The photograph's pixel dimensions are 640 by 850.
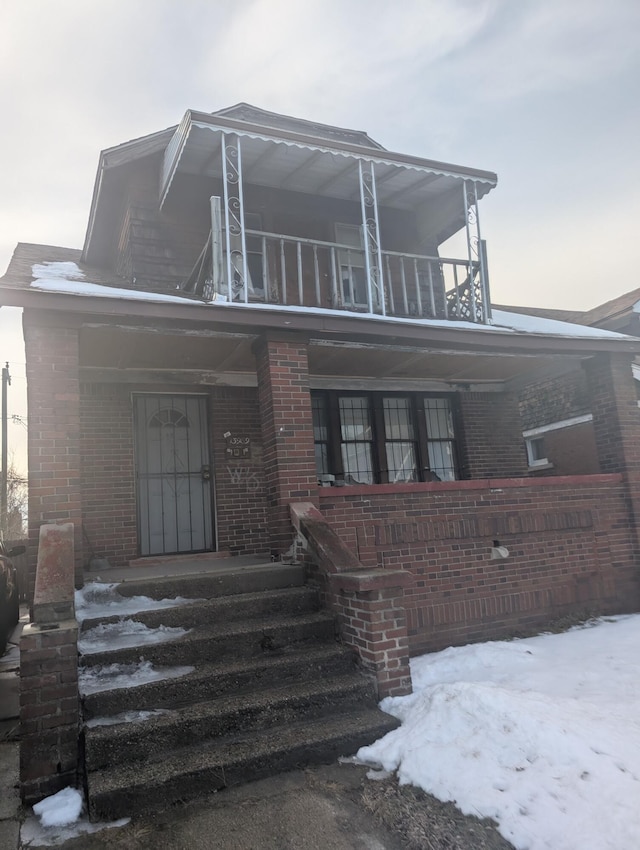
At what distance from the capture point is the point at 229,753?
338cm

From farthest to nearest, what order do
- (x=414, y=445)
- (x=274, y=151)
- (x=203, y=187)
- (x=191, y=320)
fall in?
(x=414, y=445), (x=203, y=187), (x=274, y=151), (x=191, y=320)

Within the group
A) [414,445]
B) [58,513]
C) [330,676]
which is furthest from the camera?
[414,445]

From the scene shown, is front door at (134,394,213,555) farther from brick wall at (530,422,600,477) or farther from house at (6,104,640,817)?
brick wall at (530,422,600,477)

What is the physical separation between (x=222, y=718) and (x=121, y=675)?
0.80m

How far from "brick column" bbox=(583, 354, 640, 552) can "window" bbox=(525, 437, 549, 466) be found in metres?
4.68

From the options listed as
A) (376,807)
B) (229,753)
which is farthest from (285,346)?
(376,807)

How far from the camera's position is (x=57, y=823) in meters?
2.97

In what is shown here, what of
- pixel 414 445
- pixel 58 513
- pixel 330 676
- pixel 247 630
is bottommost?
pixel 330 676

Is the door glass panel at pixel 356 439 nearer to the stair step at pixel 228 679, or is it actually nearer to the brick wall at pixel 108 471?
the brick wall at pixel 108 471

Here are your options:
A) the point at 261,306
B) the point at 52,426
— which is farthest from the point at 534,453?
the point at 52,426

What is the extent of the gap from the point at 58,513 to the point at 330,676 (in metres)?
2.65

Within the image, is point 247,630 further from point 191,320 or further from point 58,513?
point 191,320

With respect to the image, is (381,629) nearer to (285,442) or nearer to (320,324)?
(285,442)

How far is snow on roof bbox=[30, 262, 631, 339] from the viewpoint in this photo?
5.42 meters
